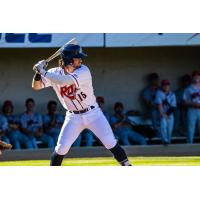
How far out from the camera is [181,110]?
16047mm

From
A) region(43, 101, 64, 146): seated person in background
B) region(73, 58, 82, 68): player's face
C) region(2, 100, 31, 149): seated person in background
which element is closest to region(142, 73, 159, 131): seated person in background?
region(43, 101, 64, 146): seated person in background

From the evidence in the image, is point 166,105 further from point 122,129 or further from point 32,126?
point 32,126

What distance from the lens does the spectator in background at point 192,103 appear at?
15242 mm

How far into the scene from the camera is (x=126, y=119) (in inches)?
606

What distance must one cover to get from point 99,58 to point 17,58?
1686 mm

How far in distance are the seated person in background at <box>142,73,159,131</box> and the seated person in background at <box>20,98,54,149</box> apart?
2.13 meters

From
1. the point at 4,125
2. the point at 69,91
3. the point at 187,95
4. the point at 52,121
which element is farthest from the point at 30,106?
the point at 69,91

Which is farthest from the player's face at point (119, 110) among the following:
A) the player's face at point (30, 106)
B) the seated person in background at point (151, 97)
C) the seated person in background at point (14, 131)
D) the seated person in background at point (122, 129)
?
the seated person in background at point (14, 131)

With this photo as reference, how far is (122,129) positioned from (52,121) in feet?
4.40

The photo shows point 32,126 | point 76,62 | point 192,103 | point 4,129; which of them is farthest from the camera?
point 192,103

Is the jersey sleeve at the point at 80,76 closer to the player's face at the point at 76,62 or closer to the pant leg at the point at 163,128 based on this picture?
the player's face at the point at 76,62
